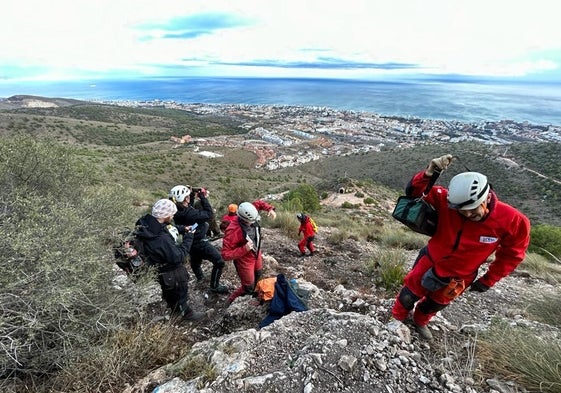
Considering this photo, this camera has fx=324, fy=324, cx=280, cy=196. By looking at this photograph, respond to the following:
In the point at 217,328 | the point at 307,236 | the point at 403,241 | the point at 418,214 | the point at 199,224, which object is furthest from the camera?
the point at 403,241

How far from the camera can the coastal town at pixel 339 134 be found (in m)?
64.8

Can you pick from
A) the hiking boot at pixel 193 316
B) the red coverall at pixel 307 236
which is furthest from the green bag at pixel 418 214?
the red coverall at pixel 307 236

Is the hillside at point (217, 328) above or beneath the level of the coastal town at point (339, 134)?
above

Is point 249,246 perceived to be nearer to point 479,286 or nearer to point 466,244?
point 466,244

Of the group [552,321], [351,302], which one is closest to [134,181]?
[351,302]

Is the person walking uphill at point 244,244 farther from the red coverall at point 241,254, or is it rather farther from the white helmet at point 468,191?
the white helmet at point 468,191

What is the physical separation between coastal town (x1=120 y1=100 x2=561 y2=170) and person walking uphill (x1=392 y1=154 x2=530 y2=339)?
4940 cm

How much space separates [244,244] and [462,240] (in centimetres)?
265

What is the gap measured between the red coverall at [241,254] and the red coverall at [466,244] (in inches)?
85.8

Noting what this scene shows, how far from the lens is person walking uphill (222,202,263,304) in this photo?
4395 millimetres

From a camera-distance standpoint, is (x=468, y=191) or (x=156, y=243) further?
(x=156, y=243)

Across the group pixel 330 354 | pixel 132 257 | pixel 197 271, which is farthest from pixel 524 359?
pixel 197 271

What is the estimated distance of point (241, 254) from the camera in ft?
14.6

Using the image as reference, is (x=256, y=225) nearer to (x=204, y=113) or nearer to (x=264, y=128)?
(x=264, y=128)
